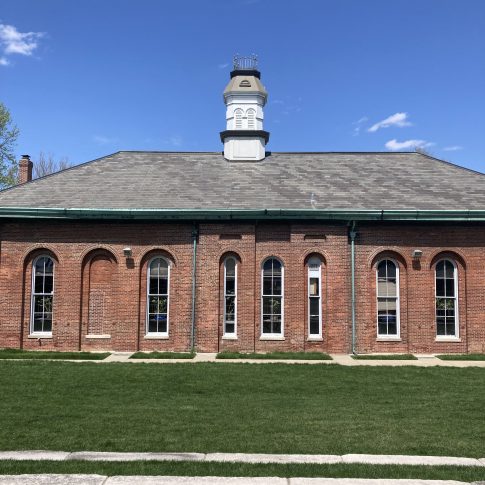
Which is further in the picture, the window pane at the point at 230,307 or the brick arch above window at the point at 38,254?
the brick arch above window at the point at 38,254

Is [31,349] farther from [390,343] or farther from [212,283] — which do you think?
[390,343]

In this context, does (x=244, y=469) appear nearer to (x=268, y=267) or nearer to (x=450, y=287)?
(x=268, y=267)

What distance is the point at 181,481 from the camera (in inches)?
222

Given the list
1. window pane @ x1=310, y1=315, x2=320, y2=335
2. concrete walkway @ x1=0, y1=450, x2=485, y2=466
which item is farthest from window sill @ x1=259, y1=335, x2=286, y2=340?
concrete walkway @ x1=0, y1=450, x2=485, y2=466

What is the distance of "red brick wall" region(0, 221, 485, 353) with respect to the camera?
18297 millimetres

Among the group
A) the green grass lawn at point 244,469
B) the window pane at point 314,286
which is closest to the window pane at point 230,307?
the window pane at point 314,286

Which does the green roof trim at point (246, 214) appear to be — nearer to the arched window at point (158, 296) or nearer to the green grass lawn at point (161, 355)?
the arched window at point (158, 296)

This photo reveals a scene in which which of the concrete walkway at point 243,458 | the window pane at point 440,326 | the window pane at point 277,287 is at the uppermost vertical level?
the window pane at point 277,287

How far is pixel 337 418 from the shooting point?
9.11m

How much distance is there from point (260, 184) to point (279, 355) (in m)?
7.08

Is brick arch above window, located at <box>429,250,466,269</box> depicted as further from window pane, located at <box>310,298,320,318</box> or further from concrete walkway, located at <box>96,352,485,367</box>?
window pane, located at <box>310,298,320,318</box>

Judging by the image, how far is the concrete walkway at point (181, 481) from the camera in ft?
18.2

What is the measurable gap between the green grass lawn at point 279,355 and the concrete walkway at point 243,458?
10.1 meters

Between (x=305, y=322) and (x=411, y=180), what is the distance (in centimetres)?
774
